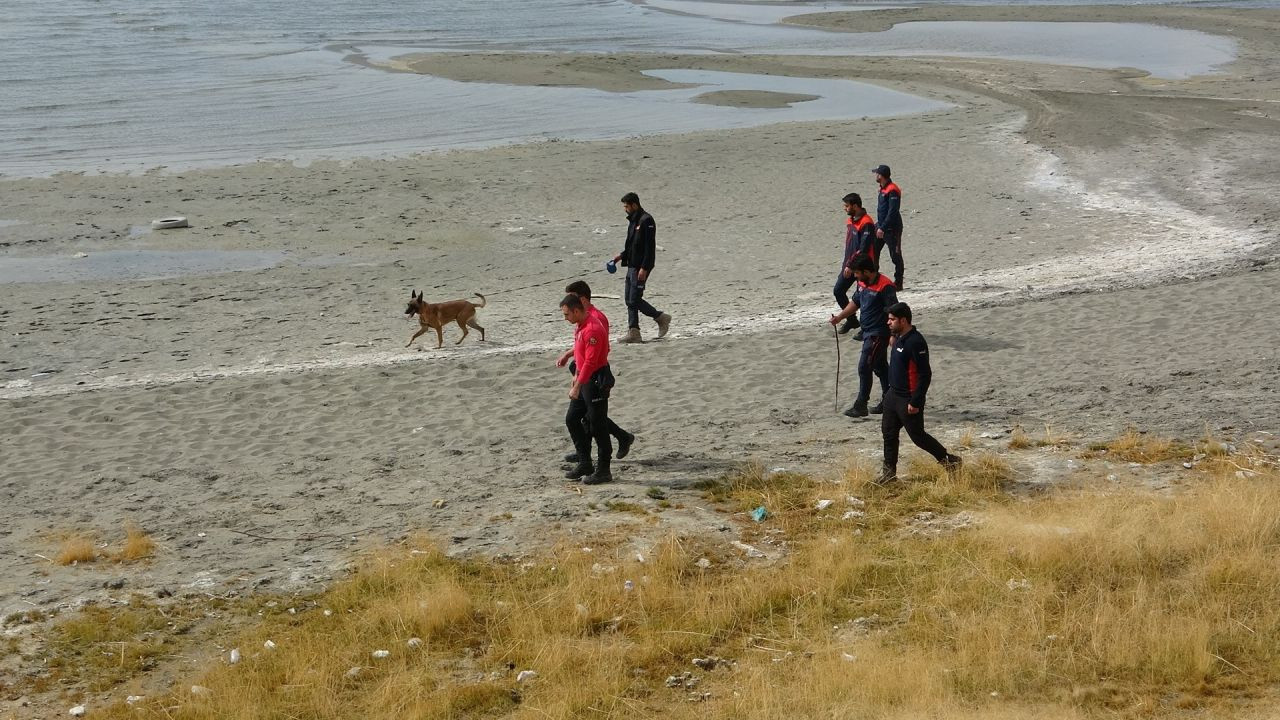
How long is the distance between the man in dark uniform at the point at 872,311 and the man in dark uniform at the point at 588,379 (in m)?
2.38

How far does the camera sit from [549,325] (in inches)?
650

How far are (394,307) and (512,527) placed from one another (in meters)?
8.19

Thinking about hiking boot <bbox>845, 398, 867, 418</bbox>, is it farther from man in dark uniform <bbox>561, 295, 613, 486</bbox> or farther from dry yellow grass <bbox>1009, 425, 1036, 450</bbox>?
man in dark uniform <bbox>561, 295, 613, 486</bbox>

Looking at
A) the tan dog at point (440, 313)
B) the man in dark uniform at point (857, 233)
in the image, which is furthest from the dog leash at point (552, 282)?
the man in dark uniform at point (857, 233)

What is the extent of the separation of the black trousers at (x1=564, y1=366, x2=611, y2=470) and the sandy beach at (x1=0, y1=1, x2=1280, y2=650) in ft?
1.02

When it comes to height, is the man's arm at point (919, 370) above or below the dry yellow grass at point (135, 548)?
above

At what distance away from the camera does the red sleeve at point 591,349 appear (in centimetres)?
1030

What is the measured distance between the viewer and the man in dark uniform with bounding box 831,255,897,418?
11.3m

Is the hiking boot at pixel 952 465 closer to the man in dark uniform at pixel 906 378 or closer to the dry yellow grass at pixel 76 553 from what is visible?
the man in dark uniform at pixel 906 378

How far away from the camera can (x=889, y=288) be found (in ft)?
37.0

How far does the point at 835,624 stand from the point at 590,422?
3.05 meters

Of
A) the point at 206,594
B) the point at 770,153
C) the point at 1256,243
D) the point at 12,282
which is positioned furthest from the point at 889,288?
the point at 770,153

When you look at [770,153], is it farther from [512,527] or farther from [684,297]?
[512,527]

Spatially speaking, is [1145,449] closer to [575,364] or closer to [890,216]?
[575,364]
